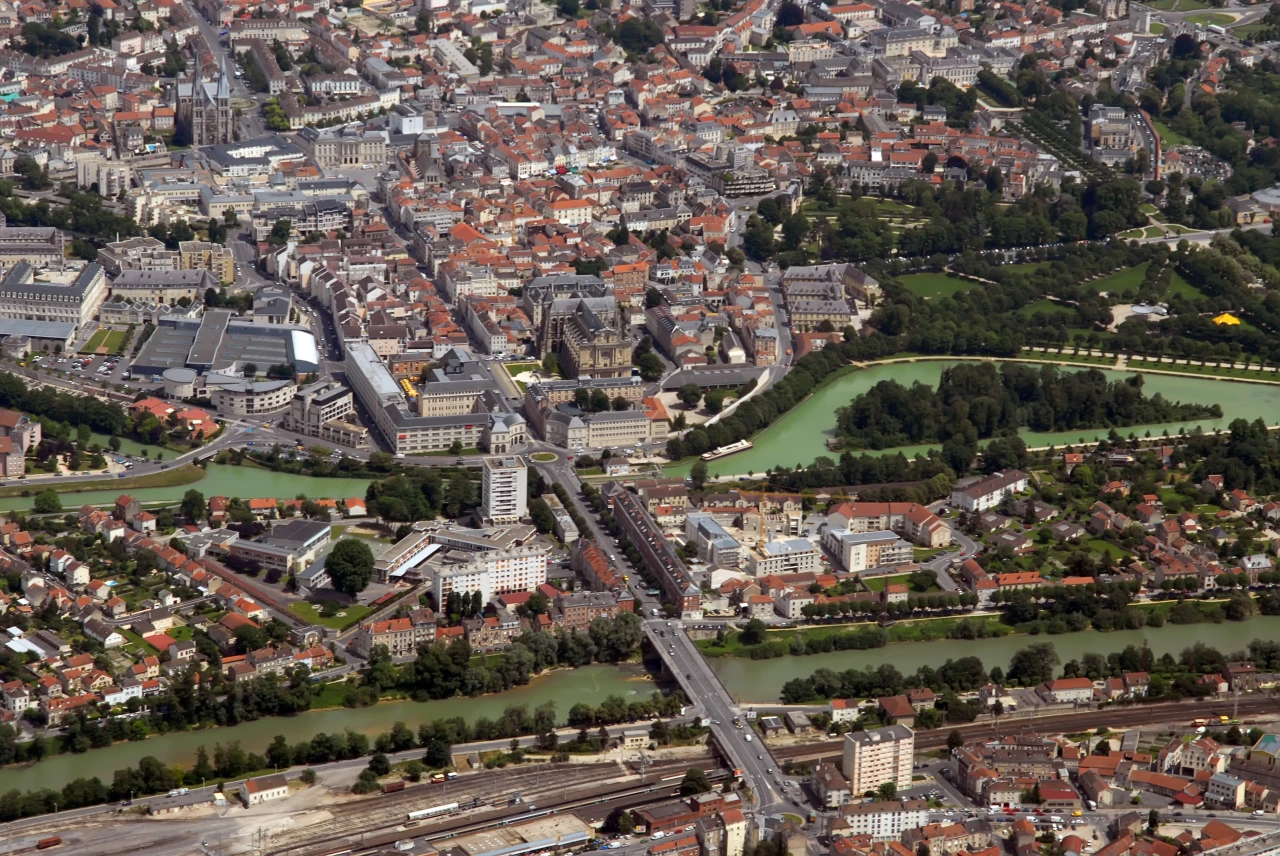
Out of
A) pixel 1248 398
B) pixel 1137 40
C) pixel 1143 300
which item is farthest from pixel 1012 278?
pixel 1137 40

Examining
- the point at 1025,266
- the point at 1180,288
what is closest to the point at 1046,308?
the point at 1025,266

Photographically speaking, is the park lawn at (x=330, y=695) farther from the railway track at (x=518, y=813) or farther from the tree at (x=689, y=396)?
the tree at (x=689, y=396)

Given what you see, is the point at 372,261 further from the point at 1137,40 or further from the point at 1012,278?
the point at 1137,40

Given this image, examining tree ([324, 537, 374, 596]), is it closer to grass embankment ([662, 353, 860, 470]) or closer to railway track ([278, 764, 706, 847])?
railway track ([278, 764, 706, 847])

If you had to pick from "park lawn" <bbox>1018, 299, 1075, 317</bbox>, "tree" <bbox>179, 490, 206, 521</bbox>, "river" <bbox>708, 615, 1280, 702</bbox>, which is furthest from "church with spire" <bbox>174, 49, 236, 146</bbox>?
"river" <bbox>708, 615, 1280, 702</bbox>

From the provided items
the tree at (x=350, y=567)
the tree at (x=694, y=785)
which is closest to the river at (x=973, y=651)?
the tree at (x=694, y=785)

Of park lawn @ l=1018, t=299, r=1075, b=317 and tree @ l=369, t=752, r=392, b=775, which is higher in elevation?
park lawn @ l=1018, t=299, r=1075, b=317
